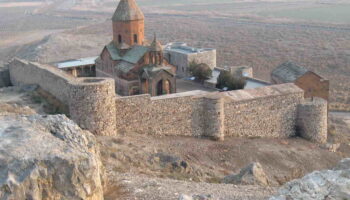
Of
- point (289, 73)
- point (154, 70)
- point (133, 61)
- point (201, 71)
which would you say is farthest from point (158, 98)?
point (289, 73)

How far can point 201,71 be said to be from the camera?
24.8 meters

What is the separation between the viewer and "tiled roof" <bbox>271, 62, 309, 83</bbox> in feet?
72.2

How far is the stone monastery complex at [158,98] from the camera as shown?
1548 cm

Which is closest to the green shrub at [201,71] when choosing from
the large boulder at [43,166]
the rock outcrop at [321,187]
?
the large boulder at [43,166]

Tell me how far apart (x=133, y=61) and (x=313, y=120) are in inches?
345

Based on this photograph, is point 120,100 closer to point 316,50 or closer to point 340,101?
point 340,101

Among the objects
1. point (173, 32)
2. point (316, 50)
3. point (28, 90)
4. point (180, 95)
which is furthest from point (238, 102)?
point (173, 32)

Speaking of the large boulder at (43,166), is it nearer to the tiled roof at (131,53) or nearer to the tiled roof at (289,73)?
the tiled roof at (131,53)

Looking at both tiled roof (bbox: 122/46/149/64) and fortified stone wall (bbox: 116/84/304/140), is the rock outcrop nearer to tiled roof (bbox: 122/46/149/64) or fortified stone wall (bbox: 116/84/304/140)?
fortified stone wall (bbox: 116/84/304/140)

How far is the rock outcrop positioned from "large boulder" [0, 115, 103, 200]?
2667 mm

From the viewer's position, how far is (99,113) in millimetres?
15266

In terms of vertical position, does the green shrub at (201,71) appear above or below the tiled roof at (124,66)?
below

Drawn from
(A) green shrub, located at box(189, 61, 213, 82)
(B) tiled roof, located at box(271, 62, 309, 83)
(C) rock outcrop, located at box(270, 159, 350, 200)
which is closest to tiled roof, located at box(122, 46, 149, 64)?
(A) green shrub, located at box(189, 61, 213, 82)

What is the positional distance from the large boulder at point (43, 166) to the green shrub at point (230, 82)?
1596 cm
